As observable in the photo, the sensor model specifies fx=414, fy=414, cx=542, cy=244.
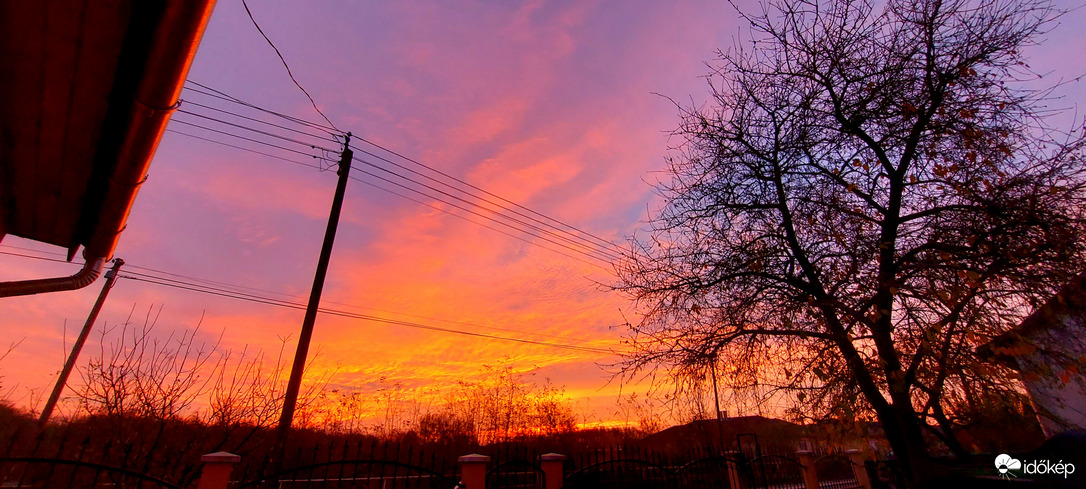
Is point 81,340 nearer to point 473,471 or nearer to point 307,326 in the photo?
point 307,326

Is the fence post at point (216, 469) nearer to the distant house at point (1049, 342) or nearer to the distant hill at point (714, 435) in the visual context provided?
the distant house at point (1049, 342)

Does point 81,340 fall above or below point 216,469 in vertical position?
above

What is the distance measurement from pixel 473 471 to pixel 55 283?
438cm

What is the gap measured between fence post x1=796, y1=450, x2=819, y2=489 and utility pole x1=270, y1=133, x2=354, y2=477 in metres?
10.9

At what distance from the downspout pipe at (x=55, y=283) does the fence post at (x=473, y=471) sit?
4.01 metres

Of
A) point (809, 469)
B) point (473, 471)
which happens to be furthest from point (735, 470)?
point (473, 471)

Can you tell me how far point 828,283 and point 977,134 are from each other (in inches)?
92.3

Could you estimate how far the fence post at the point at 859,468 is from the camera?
10.2 metres

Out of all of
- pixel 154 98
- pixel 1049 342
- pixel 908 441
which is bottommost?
pixel 908 441

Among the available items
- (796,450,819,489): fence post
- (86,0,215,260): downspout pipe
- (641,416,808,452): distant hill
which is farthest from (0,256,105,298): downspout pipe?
(641,416,808,452): distant hill

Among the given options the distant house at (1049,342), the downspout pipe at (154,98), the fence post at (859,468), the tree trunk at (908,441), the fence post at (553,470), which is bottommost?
the fence post at (859,468)

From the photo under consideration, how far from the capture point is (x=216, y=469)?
3.66m

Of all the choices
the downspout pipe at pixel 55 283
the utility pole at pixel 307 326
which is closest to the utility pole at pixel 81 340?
the utility pole at pixel 307 326

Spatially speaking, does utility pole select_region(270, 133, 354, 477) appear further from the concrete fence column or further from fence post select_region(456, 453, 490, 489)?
the concrete fence column
